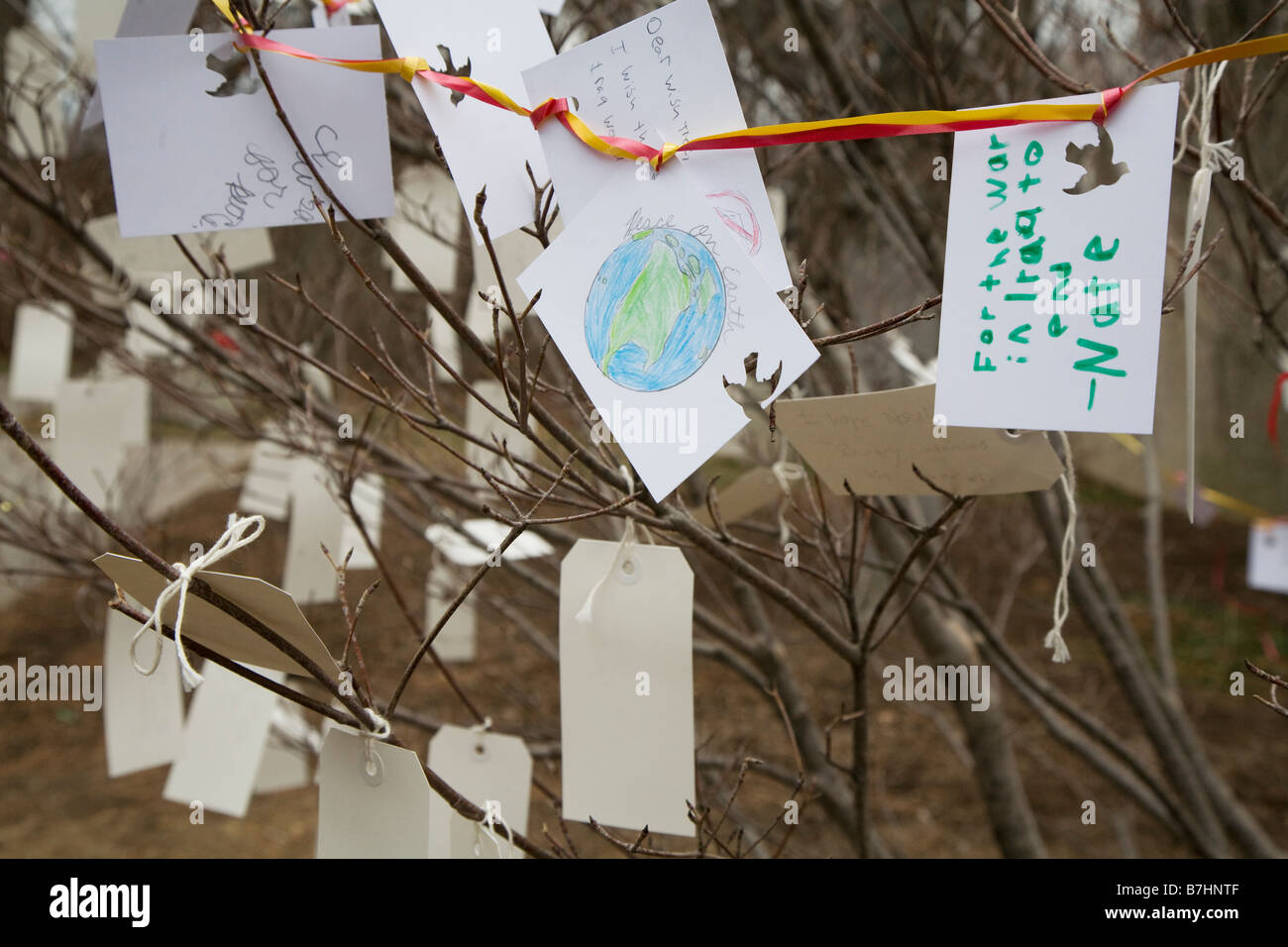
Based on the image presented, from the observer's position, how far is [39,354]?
2.22 meters

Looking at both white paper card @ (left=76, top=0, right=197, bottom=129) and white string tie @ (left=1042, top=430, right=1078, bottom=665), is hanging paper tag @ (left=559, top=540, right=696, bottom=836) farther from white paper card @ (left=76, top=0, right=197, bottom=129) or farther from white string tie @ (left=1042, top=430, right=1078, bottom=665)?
white paper card @ (left=76, top=0, right=197, bottom=129)

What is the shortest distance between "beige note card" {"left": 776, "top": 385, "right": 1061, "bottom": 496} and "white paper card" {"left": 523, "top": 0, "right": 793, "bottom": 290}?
188mm

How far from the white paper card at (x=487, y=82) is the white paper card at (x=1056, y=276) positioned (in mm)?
376

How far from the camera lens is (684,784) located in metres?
1.00

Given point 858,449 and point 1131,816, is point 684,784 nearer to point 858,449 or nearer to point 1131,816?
point 858,449

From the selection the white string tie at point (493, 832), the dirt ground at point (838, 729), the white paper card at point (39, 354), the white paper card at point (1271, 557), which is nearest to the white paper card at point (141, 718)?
the white string tie at point (493, 832)

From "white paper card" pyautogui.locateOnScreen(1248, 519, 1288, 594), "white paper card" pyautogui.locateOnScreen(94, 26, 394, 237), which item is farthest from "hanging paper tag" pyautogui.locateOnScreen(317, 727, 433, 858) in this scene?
"white paper card" pyautogui.locateOnScreen(1248, 519, 1288, 594)

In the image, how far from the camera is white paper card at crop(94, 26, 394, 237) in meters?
0.91

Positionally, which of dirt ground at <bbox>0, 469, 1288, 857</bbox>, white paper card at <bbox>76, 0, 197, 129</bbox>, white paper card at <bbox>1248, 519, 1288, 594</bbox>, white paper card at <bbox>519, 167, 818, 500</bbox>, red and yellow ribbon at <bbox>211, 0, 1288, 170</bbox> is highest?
white paper card at <bbox>76, 0, 197, 129</bbox>

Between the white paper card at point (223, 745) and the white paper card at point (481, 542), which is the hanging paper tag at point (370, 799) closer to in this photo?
the white paper card at point (223, 745)

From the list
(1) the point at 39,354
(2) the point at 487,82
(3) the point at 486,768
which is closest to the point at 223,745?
(3) the point at 486,768

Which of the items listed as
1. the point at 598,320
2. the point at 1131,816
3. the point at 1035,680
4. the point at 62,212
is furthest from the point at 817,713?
the point at 598,320

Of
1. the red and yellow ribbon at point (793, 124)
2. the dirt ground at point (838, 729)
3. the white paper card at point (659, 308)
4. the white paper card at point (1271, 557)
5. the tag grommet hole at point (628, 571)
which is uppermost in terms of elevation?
the red and yellow ribbon at point (793, 124)

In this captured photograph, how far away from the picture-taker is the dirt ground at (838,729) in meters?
3.69
